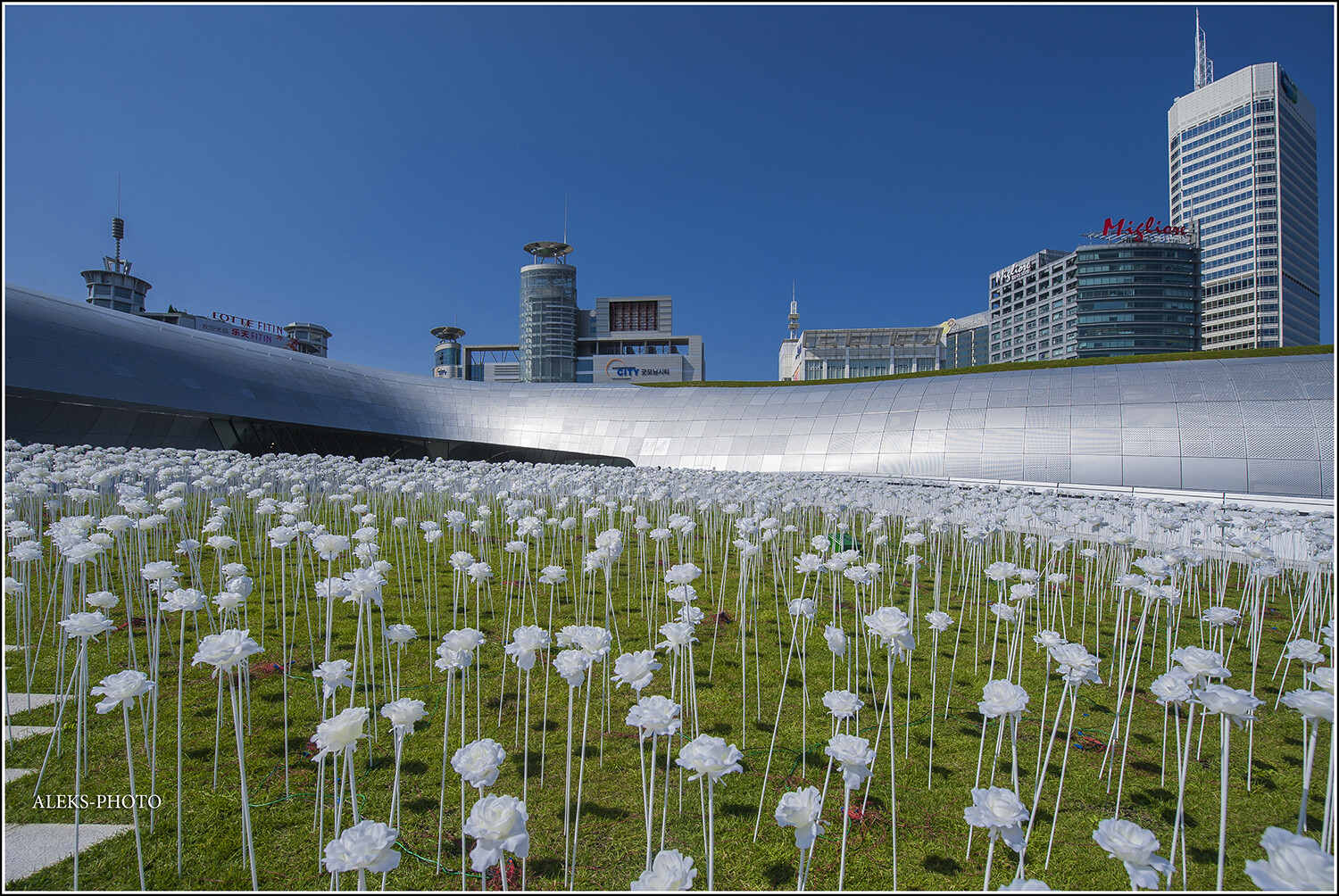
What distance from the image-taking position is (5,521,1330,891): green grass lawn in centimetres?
Answer: 353

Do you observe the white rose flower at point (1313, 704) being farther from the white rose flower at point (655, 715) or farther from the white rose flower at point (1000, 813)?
the white rose flower at point (655, 715)

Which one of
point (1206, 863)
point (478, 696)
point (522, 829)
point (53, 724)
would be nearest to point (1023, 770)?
point (1206, 863)

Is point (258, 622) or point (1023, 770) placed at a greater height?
point (258, 622)

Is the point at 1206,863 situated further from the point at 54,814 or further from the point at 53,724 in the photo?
the point at 53,724

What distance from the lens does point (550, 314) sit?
99125mm

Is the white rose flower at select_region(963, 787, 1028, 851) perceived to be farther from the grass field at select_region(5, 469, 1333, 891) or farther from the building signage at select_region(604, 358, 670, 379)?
the building signage at select_region(604, 358, 670, 379)

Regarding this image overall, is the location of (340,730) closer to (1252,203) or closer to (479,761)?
(479,761)

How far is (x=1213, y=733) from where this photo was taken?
17.4ft

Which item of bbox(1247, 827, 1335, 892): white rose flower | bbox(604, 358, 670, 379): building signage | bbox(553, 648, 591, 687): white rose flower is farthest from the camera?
bbox(604, 358, 670, 379): building signage

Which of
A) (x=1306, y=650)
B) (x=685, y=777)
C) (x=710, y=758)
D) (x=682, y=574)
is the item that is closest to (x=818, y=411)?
(x=682, y=574)

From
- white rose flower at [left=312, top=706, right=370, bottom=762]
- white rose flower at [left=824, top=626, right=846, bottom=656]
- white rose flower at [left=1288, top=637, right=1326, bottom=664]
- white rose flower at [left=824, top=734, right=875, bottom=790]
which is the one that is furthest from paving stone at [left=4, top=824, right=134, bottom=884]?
white rose flower at [left=1288, top=637, right=1326, bottom=664]

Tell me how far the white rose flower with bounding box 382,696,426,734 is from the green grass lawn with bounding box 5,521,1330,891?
1.13m

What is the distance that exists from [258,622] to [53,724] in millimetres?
2288

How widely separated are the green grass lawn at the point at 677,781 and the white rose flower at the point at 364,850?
54.2 inches
